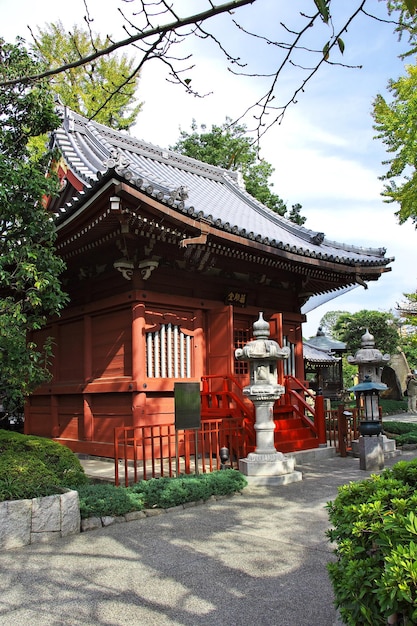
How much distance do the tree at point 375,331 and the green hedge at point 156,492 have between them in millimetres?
28200

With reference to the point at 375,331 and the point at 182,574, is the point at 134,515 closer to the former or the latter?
the point at 182,574

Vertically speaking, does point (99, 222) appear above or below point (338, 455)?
above

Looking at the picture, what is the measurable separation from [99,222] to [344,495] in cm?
648

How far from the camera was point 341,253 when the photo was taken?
1303cm

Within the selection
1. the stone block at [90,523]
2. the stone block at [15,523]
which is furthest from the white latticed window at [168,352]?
the stone block at [15,523]

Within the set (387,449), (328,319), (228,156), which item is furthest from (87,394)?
(328,319)

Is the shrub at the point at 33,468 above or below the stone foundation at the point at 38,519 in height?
above

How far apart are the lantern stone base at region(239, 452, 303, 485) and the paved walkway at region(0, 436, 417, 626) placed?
1.42 meters

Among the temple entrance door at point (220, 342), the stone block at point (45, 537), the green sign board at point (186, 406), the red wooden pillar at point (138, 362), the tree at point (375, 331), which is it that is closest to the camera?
the stone block at point (45, 537)

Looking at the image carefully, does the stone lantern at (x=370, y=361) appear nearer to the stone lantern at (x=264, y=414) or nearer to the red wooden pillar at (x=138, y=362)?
the stone lantern at (x=264, y=414)

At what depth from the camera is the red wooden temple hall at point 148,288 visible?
27.9 feet

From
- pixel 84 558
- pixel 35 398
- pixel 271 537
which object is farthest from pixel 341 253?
pixel 84 558

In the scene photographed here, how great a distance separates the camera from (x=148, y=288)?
9.74 metres

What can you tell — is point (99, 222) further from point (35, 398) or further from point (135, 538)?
point (35, 398)
